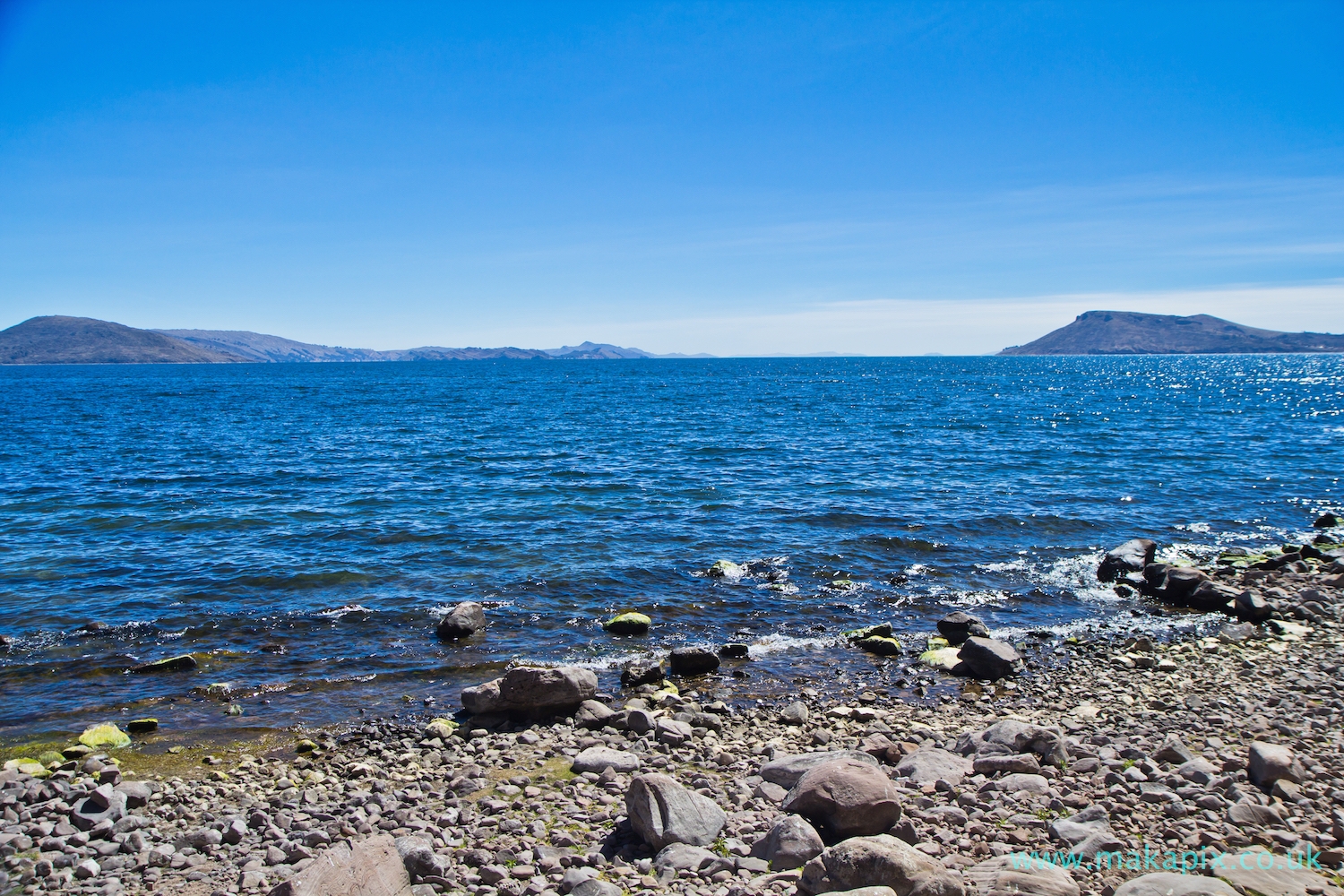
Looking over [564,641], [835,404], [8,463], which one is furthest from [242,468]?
[835,404]

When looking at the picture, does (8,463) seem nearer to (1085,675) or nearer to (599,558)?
(599,558)

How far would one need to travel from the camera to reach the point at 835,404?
8062 centimetres

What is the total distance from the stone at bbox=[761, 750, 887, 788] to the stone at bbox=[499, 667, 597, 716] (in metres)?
3.87

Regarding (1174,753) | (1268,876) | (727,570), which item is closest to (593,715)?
(1174,753)

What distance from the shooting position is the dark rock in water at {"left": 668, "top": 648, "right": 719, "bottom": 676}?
14797mm

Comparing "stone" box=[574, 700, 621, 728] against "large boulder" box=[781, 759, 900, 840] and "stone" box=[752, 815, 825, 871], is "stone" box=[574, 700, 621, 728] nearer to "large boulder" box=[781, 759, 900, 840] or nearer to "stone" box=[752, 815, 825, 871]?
"large boulder" box=[781, 759, 900, 840]

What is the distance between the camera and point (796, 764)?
991 centimetres

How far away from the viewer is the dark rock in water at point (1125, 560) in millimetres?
20703

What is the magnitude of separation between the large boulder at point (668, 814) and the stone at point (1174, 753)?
6.20m

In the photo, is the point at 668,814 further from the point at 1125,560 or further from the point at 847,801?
the point at 1125,560

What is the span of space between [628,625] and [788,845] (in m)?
9.50

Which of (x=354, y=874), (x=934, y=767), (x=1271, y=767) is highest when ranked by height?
(x=354, y=874)

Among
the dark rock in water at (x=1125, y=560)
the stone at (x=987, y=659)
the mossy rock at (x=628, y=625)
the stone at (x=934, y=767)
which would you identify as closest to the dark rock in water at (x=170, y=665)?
the mossy rock at (x=628, y=625)

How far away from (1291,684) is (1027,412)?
2479 inches
